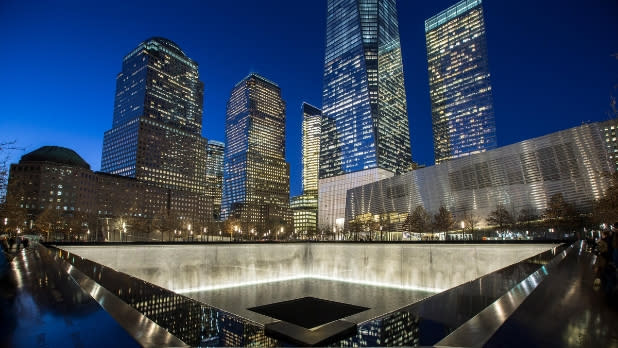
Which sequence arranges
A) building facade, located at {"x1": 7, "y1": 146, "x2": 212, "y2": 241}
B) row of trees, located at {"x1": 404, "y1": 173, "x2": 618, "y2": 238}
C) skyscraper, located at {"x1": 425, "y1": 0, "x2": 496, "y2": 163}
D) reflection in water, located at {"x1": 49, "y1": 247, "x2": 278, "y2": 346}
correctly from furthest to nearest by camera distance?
skyscraper, located at {"x1": 425, "y1": 0, "x2": 496, "y2": 163}
building facade, located at {"x1": 7, "y1": 146, "x2": 212, "y2": 241}
row of trees, located at {"x1": 404, "y1": 173, "x2": 618, "y2": 238}
reflection in water, located at {"x1": 49, "y1": 247, "x2": 278, "y2": 346}

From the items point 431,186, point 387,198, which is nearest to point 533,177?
point 431,186

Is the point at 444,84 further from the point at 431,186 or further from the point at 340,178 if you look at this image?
the point at 431,186

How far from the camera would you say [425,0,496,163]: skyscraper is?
6944 inches

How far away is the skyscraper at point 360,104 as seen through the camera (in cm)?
16788

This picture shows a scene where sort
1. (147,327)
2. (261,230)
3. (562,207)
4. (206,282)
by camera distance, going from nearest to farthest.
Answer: (147,327) → (206,282) → (562,207) → (261,230)

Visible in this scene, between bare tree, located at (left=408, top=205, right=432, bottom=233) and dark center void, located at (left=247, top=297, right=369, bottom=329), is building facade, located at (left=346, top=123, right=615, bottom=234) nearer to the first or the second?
bare tree, located at (left=408, top=205, right=432, bottom=233)

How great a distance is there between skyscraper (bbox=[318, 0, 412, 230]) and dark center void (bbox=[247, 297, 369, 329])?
13787 centimetres

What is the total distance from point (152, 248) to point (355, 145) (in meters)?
149

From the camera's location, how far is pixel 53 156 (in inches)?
6152

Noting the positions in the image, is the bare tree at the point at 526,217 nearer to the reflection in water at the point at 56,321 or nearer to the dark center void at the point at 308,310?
the dark center void at the point at 308,310

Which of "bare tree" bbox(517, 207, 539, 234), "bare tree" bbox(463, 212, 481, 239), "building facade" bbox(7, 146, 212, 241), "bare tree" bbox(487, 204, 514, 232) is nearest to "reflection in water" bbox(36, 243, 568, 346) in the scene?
"bare tree" bbox(487, 204, 514, 232)

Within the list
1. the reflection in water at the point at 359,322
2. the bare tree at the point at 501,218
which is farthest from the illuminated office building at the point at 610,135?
the reflection in water at the point at 359,322

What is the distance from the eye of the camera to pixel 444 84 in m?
197

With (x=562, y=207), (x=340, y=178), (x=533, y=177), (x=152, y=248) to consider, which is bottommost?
(x=152, y=248)
